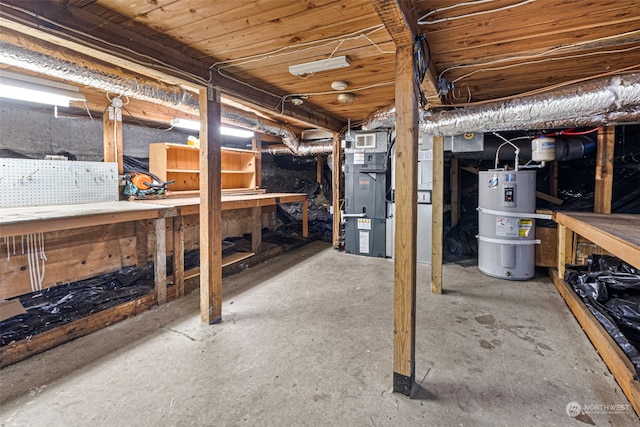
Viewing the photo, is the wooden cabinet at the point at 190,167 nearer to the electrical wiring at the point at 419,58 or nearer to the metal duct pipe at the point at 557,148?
the electrical wiring at the point at 419,58

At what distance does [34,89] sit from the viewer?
7.39 ft

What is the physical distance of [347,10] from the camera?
148 cm

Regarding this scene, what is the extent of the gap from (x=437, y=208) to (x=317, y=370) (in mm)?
1842

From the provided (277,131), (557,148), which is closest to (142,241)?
(277,131)

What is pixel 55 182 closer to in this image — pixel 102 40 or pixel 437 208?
pixel 102 40

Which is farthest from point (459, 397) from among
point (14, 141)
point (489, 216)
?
point (14, 141)

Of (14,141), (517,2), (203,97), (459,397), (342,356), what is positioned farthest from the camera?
(14,141)

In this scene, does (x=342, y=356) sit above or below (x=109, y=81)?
below

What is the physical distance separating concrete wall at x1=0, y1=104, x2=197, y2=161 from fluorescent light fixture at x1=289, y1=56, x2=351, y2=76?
3.00m

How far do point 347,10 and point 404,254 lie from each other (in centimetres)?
125

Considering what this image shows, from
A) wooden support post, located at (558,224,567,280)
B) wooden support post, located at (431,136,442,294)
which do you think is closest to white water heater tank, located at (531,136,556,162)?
wooden support post, located at (558,224,567,280)

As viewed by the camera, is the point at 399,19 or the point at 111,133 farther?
the point at 111,133

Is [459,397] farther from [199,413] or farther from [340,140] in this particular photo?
[340,140]

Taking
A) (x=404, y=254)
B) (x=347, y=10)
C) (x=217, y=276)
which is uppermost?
(x=347, y=10)
